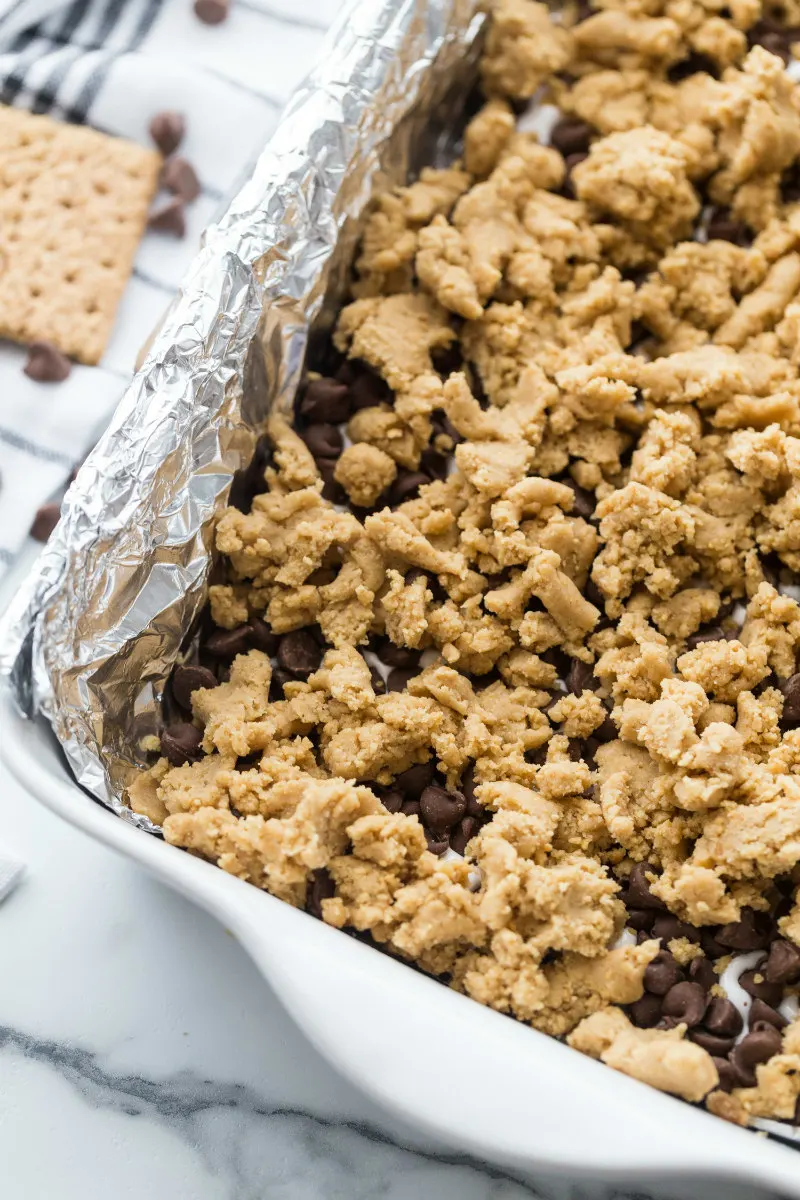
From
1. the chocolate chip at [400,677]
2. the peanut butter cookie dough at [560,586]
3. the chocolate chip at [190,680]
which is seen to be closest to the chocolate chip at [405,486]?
the peanut butter cookie dough at [560,586]

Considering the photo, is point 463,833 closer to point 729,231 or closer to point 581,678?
point 581,678

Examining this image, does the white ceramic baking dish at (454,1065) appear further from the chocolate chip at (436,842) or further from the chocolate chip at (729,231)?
the chocolate chip at (729,231)

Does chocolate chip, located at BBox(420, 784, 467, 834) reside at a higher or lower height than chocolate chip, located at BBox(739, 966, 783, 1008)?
lower

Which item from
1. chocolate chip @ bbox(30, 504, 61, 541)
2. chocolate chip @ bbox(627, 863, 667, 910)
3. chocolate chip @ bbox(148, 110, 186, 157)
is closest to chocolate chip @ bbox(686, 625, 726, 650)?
chocolate chip @ bbox(627, 863, 667, 910)

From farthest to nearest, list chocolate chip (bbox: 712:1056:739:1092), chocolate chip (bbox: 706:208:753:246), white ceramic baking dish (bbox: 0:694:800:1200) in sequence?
chocolate chip (bbox: 706:208:753:246), chocolate chip (bbox: 712:1056:739:1092), white ceramic baking dish (bbox: 0:694:800:1200)

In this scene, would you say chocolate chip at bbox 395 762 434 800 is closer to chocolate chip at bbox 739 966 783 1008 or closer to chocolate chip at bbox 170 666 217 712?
chocolate chip at bbox 170 666 217 712
